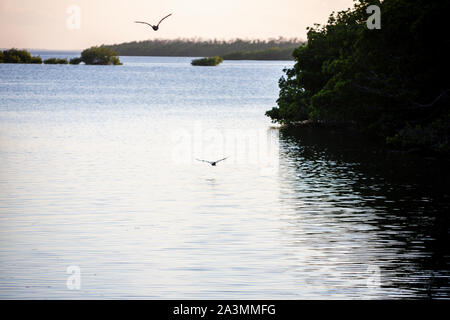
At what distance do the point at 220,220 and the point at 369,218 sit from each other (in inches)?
223

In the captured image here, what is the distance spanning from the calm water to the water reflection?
2.7 inches

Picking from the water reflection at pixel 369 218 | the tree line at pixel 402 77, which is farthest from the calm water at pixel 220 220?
the tree line at pixel 402 77

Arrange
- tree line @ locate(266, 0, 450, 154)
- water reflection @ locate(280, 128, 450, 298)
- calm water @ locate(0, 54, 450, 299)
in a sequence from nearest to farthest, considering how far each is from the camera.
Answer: calm water @ locate(0, 54, 450, 299) < water reflection @ locate(280, 128, 450, 298) < tree line @ locate(266, 0, 450, 154)

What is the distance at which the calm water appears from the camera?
21609 mm

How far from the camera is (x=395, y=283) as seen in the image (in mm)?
21406

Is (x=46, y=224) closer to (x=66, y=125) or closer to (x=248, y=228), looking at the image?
(x=248, y=228)


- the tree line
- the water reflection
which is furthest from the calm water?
the tree line

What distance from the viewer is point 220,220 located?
30.4m

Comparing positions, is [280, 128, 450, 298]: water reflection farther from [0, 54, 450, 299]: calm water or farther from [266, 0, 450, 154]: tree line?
[266, 0, 450, 154]: tree line

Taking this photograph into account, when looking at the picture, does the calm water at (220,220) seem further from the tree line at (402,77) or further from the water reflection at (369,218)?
the tree line at (402,77)

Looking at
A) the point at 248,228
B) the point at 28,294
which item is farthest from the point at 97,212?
the point at 28,294

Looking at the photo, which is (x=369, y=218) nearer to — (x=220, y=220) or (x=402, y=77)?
(x=220, y=220)

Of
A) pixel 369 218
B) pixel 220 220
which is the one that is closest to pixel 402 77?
pixel 369 218
